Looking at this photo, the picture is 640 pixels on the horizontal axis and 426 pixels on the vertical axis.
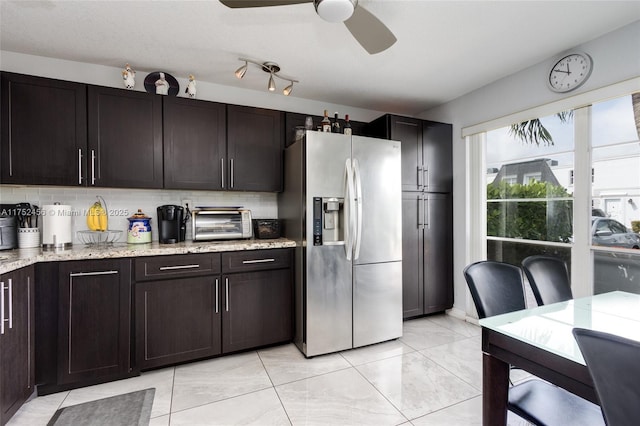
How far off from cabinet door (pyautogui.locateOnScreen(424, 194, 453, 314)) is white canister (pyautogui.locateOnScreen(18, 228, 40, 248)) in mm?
3599

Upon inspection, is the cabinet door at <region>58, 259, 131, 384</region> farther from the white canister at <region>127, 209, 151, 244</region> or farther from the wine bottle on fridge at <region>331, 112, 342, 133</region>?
the wine bottle on fridge at <region>331, 112, 342, 133</region>

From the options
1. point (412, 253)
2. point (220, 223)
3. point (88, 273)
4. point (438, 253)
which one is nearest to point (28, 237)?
point (88, 273)

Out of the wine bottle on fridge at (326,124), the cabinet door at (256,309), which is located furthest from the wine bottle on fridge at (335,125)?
the cabinet door at (256,309)

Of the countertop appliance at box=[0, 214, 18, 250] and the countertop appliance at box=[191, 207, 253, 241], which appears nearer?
the countertop appliance at box=[0, 214, 18, 250]

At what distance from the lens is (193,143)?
107 inches

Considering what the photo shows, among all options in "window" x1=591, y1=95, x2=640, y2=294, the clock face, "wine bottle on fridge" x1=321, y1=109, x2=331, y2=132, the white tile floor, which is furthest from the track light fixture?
"window" x1=591, y1=95, x2=640, y2=294

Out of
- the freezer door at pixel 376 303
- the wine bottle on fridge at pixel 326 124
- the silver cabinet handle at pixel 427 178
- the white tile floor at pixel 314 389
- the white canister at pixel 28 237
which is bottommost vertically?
the white tile floor at pixel 314 389

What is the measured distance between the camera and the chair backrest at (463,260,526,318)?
160cm

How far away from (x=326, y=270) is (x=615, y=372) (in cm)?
201

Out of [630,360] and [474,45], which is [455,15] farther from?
[630,360]

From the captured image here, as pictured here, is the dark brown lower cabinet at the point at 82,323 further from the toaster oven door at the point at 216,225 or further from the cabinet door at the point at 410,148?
the cabinet door at the point at 410,148

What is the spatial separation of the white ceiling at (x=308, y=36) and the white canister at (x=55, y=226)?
1.30 meters

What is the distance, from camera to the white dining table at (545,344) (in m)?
1.03

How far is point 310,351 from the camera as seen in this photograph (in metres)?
2.55
